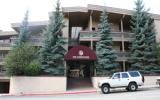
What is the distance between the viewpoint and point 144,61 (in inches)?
1205

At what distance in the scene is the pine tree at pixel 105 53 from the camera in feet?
96.9

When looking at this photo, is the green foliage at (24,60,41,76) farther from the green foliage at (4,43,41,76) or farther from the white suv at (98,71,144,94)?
the white suv at (98,71,144,94)

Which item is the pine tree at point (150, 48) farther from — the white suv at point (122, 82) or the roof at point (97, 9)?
the white suv at point (122, 82)

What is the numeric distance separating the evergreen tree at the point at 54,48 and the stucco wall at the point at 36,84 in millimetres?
1689

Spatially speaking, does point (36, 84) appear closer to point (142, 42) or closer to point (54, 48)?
point (54, 48)

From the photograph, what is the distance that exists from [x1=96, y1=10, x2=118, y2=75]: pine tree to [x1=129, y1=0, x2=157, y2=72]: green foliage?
313 centimetres

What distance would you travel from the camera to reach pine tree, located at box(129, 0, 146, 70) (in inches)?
1211

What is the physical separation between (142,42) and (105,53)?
558 centimetres

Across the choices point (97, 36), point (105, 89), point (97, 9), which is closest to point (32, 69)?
point (105, 89)

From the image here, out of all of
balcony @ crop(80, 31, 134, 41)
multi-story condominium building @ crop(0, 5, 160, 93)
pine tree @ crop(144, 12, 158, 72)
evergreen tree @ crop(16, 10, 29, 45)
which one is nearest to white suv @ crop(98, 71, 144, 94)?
pine tree @ crop(144, 12, 158, 72)

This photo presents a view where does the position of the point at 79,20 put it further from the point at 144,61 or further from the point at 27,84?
the point at 27,84

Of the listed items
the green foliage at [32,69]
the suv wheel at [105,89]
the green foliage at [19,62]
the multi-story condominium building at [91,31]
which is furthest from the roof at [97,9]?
the suv wheel at [105,89]

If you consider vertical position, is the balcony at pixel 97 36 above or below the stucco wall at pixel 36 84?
above

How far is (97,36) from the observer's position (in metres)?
33.1
